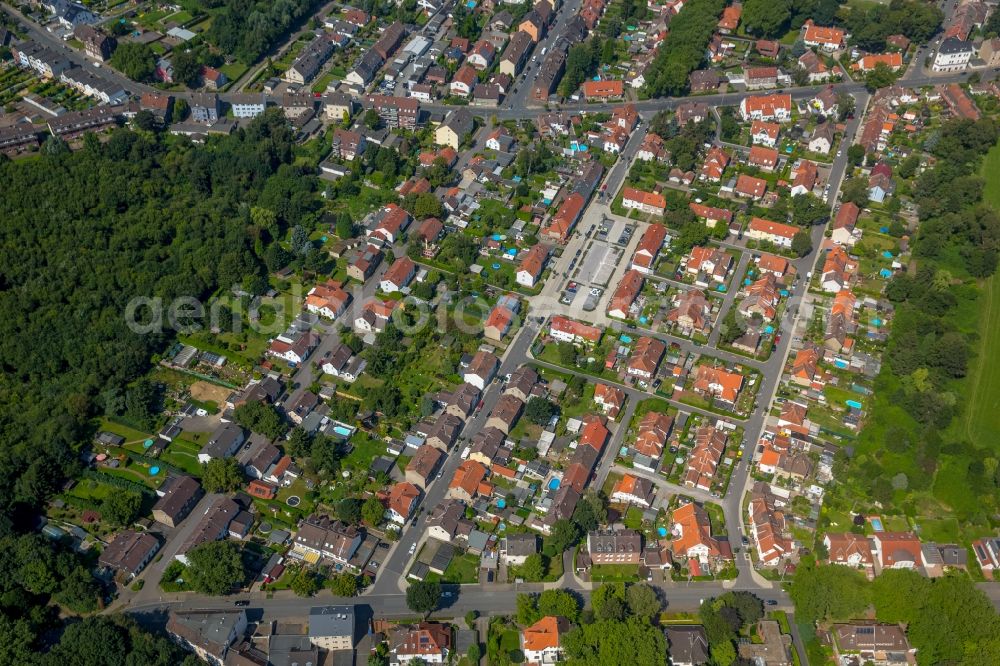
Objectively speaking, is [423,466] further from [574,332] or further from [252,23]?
[252,23]

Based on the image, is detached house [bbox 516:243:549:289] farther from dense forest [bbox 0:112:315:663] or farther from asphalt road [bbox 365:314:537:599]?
dense forest [bbox 0:112:315:663]

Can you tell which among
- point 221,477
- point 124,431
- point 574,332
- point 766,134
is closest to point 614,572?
point 574,332

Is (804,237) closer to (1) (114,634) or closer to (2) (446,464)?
(2) (446,464)

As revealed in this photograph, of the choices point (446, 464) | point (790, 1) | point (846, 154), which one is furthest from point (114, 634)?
point (790, 1)

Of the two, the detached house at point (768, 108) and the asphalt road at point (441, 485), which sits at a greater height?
the detached house at point (768, 108)

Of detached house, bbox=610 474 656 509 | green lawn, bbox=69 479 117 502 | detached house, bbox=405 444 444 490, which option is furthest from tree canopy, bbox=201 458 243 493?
A: detached house, bbox=610 474 656 509

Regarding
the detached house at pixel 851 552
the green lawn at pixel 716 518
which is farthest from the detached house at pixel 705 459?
the detached house at pixel 851 552

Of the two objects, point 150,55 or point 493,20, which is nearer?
point 150,55

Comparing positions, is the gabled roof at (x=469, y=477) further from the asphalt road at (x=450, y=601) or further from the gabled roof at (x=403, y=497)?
the asphalt road at (x=450, y=601)

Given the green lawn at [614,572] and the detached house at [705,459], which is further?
the detached house at [705,459]
